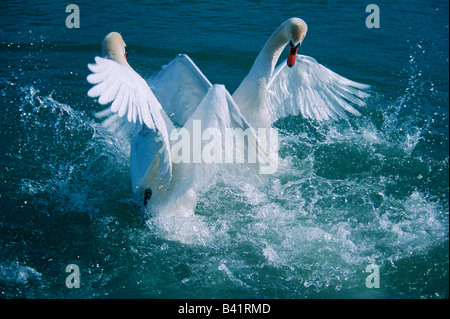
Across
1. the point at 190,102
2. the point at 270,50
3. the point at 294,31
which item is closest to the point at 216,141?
the point at 190,102

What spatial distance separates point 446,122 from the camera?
6.80 meters

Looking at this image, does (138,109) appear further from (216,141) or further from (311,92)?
(311,92)

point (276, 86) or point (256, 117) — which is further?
point (276, 86)

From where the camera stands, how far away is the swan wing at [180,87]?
221 inches

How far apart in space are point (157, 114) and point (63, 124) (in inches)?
125

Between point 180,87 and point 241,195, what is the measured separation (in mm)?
1666

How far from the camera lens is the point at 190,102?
5914 mm

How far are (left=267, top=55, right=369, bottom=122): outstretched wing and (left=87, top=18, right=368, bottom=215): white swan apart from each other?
0.05 feet

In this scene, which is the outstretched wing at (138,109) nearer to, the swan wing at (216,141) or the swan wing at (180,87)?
the swan wing at (216,141)

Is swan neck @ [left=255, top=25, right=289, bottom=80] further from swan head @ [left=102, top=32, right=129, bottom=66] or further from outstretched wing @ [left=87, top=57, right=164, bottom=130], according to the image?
outstretched wing @ [left=87, top=57, right=164, bottom=130]

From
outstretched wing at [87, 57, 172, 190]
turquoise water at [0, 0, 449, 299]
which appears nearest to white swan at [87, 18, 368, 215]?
outstretched wing at [87, 57, 172, 190]

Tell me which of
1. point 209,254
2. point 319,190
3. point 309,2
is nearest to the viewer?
point 209,254
